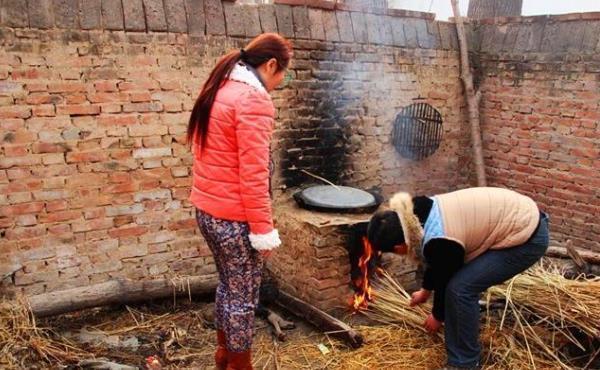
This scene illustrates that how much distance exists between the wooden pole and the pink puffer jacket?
13.6 feet

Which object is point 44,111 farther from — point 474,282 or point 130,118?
point 474,282

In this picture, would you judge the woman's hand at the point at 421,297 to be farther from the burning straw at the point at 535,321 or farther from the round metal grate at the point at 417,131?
the round metal grate at the point at 417,131

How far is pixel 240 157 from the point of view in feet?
9.02


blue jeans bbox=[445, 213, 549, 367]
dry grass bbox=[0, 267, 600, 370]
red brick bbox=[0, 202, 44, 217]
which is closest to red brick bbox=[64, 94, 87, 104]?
red brick bbox=[0, 202, 44, 217]

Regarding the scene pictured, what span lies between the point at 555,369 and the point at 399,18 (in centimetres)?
401

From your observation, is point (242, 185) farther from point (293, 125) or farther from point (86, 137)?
point (293, 125)

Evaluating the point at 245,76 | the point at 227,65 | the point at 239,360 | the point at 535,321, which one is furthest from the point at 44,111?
the point at 535,321

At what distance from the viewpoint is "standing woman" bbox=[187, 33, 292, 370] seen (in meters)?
2.75

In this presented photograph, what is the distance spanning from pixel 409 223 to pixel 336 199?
174 centimetres

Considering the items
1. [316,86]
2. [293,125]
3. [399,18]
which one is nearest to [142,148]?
[293,125]

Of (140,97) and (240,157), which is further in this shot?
(140,97)

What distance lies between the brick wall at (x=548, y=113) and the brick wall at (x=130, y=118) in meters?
1.64

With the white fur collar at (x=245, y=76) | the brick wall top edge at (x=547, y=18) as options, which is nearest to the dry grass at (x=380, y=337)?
the white fur collar at (x=245, y=76)

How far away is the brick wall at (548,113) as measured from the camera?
A: 17.9 ft
